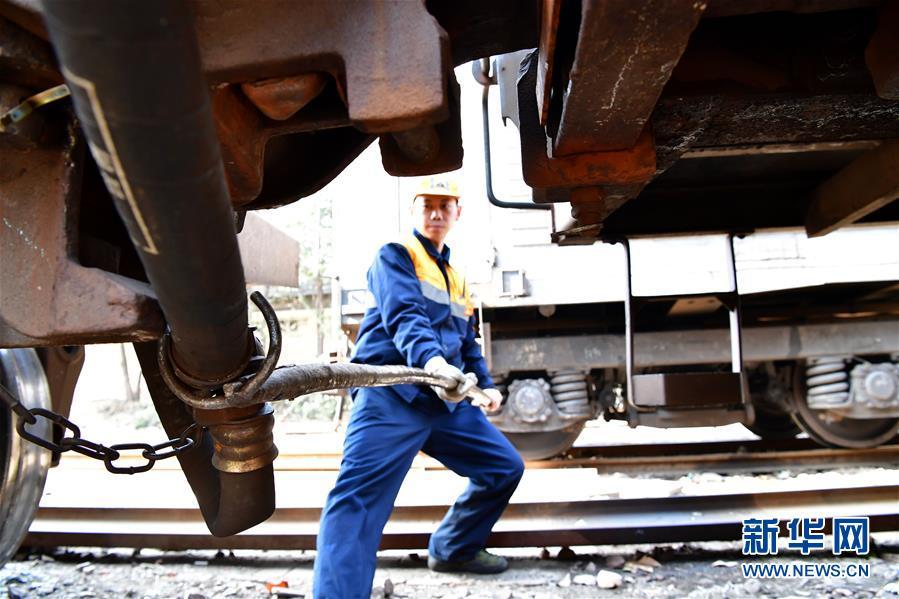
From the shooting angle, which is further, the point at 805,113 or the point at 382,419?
the point at 382,419

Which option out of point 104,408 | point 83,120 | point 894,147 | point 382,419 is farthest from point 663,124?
point 104,408

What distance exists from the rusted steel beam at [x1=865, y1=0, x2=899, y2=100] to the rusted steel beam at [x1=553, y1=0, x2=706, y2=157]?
435 mm

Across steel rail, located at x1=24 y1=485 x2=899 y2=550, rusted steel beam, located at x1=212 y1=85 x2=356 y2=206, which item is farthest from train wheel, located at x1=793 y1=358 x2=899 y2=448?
rusted steel beam, located at x1=212 y1=85 x2=356 y2=206

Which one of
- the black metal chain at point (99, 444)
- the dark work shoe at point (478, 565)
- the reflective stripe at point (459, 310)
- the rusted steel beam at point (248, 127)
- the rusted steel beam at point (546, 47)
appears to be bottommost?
the dark work shoe at point (478, 565)

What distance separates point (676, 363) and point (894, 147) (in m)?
2.76

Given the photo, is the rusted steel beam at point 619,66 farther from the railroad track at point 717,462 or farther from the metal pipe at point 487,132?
the railroad track at point 717,462

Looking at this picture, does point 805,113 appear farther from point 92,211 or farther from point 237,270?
point 92,211

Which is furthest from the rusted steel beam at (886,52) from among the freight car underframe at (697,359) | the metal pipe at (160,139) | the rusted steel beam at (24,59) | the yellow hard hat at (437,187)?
the freight car underframe at (697,359)

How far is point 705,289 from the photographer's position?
3.07m

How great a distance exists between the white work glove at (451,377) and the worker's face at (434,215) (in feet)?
2.56

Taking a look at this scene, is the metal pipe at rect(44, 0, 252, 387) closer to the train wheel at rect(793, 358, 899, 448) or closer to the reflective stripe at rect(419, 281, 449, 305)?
the reflective stripe at rect(419, 281, 449, 305)

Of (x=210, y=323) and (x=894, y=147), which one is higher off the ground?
(x=894, y=147)

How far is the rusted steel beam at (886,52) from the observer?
1.06 metres

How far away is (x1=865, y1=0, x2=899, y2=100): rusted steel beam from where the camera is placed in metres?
1.06
